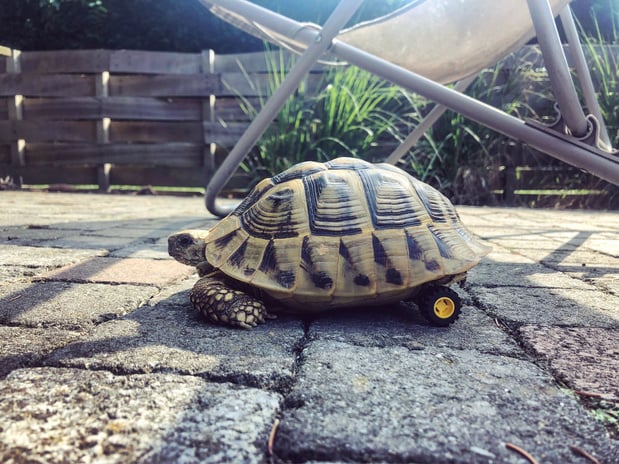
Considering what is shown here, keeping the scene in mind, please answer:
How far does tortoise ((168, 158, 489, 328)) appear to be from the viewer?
1.48 meters

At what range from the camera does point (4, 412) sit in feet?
2.93

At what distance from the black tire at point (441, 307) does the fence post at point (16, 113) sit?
7075mm

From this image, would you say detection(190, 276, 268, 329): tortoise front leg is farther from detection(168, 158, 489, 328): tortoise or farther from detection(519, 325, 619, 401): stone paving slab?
detection(519, 325, 619, 401): stone paving slab

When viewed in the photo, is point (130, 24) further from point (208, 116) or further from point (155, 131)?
point (208, 116)

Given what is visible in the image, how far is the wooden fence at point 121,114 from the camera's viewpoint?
261 inches

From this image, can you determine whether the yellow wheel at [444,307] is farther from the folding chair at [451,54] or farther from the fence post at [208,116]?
the fence post at [208,116]

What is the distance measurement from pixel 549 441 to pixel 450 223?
0.91m

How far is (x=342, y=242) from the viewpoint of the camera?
1513mm

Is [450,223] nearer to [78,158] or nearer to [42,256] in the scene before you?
[42,256]

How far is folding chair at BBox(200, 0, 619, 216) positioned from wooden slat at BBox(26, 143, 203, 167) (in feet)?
10.6

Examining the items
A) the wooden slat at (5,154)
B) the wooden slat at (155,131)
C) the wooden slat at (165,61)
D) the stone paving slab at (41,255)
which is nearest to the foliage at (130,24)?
the wooden slat at (165,61)

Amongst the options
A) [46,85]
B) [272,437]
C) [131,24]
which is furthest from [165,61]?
[272,437]

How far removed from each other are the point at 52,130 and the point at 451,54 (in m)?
5.61

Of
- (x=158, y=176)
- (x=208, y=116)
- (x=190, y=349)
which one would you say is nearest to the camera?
(x=190, y=349)
